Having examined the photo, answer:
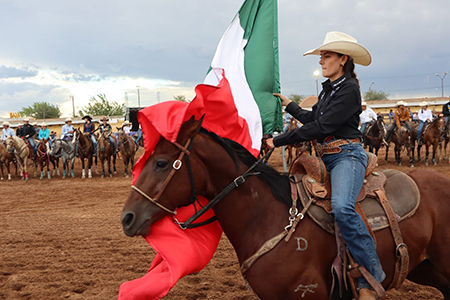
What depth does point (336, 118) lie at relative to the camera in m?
2.57

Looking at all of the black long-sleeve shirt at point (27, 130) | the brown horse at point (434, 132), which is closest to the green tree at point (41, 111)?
the black long-sleeve shirt at point (27, 130)

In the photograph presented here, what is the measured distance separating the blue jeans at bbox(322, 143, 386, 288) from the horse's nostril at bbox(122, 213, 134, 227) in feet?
4.89

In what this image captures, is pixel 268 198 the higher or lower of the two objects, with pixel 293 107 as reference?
lower

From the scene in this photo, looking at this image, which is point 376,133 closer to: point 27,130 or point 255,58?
point 255,58

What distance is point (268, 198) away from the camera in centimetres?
257

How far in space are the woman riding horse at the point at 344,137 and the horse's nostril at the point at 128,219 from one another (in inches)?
50.2

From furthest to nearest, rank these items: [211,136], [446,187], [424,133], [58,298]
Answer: [424,133] → [58,298] → [446,187] → [211,136]

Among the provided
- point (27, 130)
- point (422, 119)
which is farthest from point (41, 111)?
point (422, 119)

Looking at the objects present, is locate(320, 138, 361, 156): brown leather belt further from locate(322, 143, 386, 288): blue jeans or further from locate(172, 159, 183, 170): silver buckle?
locate(172, 159, 183, 170): silver buckle

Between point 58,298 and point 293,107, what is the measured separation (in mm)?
3890

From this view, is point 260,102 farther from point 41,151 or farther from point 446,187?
point 41,151

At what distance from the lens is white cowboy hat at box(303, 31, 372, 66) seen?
2.73 metres

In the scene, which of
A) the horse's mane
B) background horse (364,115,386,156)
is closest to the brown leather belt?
the horse's mane

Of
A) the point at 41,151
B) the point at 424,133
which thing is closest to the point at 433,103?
the point at 424,133
